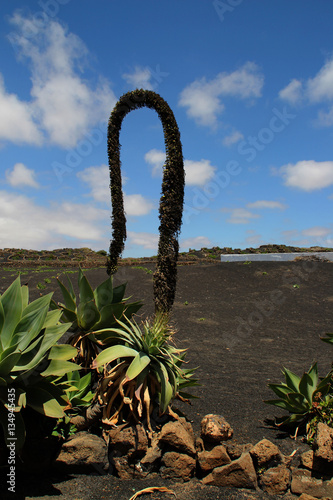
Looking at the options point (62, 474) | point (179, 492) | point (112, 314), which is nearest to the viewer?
point (179, 492)

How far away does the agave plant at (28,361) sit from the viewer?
3164 millimetres

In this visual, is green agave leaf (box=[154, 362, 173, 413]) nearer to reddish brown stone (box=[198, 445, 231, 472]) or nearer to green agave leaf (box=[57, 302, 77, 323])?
reddish brown stone (box=[198, 445, 231, 472])

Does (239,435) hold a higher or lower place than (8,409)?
lower

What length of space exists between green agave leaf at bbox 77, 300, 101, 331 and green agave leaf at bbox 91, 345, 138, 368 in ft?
2.04

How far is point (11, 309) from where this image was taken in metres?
3.68

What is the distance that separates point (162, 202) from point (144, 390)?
188 cm

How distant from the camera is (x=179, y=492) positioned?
333 centimetres

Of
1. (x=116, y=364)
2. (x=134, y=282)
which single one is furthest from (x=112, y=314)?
(x=134, y=282)

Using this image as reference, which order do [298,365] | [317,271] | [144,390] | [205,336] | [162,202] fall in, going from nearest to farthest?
[144,390], [162,202], [298,365], [205,336], [317,271]

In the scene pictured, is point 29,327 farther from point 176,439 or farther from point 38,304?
point 176,439

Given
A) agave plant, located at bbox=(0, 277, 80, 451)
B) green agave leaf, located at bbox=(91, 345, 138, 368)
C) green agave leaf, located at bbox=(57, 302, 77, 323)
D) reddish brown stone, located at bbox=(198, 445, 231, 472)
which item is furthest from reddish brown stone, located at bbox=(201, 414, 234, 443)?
green agave leaf, located at bbox=(57, 302, 77, 323)

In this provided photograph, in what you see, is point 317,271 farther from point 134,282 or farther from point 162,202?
point 162,202

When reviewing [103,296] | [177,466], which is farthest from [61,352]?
[177,466]

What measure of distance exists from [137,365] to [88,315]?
956 millimetres
